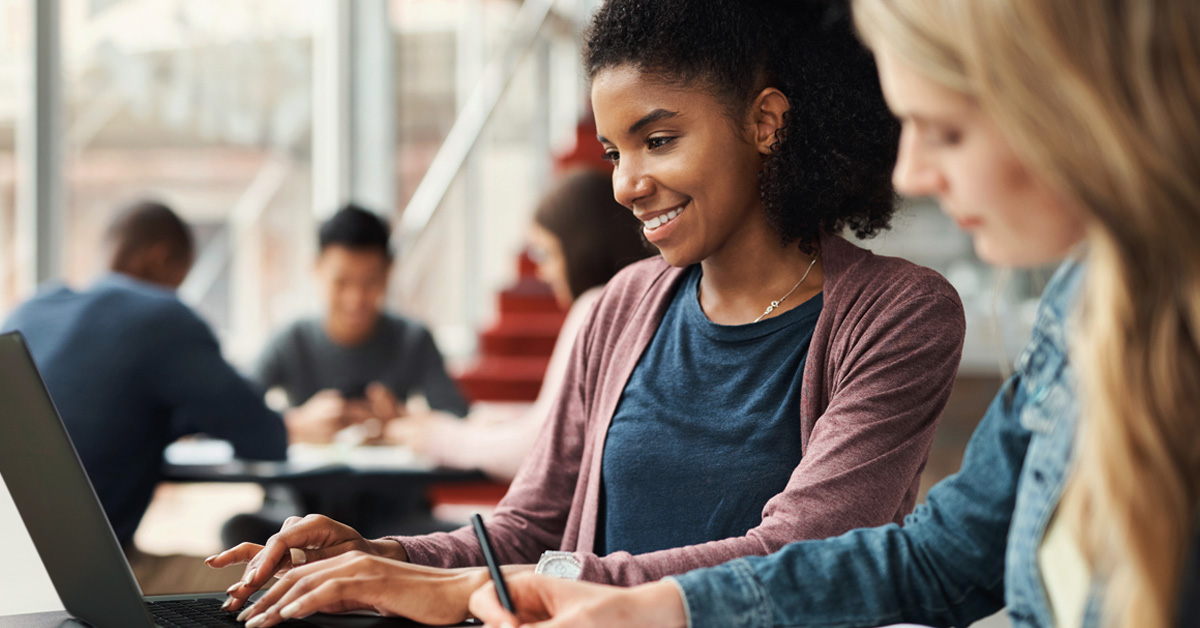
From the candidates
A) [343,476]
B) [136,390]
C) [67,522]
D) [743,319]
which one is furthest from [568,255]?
[67,522]

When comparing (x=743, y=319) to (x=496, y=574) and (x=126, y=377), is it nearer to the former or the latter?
(x=496, y=574)

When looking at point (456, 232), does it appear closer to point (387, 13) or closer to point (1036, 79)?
point (387, 13)

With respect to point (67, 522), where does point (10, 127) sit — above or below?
above

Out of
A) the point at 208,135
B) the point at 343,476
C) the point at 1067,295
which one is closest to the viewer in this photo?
the point at 1067,295

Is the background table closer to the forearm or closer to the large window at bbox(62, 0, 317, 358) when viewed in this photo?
the large window at bbox(62, 0, 317, 358)

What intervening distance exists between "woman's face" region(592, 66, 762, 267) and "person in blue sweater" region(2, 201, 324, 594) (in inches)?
51.6

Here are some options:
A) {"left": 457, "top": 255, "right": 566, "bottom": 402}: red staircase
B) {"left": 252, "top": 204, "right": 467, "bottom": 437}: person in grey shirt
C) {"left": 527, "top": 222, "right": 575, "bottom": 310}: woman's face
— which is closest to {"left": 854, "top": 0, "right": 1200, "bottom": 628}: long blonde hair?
{"left": 527, "top": 222, "right": 575, "bottom": 310}: woman's face

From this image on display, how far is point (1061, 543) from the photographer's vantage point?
73 cm

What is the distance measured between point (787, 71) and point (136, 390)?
5.35 ft

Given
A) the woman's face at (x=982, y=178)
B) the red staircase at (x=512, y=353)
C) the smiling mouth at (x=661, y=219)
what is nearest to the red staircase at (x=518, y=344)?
the red staircase at (x=512, y=353)

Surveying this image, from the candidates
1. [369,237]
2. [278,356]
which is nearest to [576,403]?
[369,237]

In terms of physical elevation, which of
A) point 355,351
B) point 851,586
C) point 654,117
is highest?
point 654,117

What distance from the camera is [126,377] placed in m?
2.25

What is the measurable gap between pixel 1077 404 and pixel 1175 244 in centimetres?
13
